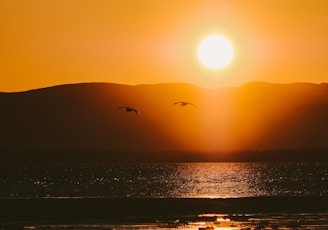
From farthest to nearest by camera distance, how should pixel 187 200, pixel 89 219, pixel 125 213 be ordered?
pixel 187 200
pixel 125 213
pixel 89 219

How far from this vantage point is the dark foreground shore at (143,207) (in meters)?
80.8

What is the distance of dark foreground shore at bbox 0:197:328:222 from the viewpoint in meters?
80.8

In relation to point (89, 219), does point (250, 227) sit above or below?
below

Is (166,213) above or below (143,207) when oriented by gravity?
below

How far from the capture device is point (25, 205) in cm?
8506

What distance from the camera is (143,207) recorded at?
84.8 meters

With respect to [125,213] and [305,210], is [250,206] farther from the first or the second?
[125,213]

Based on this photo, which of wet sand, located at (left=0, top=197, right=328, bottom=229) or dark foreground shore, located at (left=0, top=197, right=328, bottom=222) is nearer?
wet sand, located at (left=0, top=197, right=328, bottom=229)

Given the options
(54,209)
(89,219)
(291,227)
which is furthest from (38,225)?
(291,227)

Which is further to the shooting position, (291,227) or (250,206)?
(250,206)

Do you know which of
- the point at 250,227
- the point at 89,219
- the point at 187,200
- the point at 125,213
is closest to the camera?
the point at 250,227

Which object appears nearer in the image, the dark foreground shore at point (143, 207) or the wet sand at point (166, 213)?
the wet sand at point (166, 213)

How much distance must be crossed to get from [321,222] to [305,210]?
12582 millimetres

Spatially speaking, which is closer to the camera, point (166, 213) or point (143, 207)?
point (166, 213)
